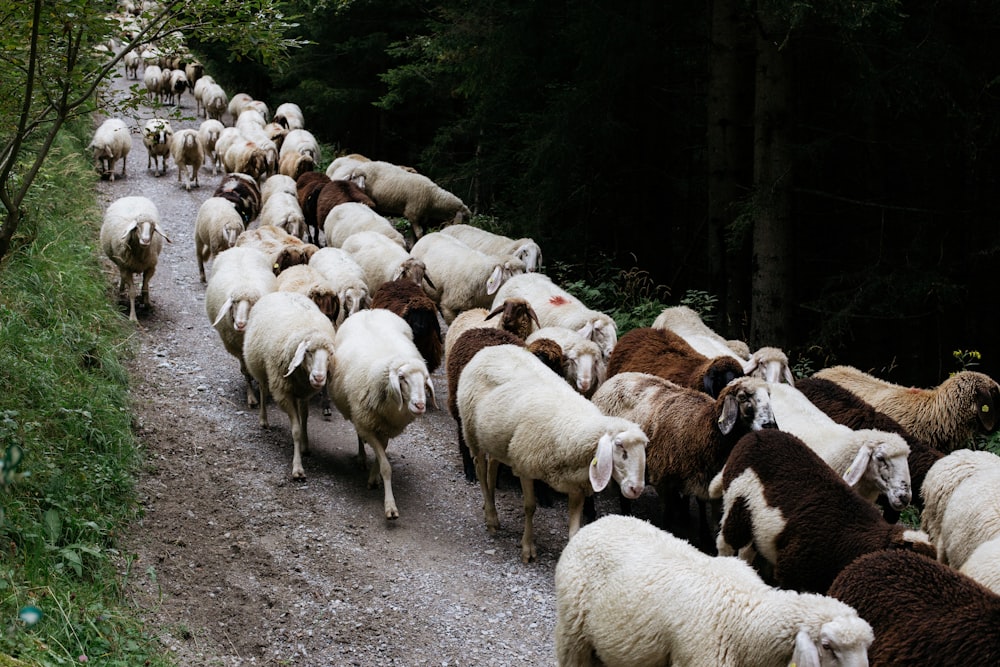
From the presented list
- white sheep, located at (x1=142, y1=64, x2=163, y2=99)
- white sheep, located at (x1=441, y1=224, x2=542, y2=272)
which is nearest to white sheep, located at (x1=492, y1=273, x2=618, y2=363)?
white sheep, located at (x1=441, y1=224, x2=542, y2=272)

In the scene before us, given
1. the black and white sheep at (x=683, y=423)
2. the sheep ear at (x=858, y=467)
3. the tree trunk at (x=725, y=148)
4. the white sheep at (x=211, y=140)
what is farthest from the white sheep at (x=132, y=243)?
the sheep ear at (x=858, y=467)

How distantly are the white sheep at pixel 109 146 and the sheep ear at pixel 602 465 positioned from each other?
15404 millimetres

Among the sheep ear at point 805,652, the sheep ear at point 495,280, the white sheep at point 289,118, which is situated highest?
the white sheep at point 289,118

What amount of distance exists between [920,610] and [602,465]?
2724mm

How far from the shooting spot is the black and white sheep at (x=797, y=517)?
577 cm

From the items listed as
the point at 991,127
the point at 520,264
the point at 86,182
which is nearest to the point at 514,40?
the point at 520,264

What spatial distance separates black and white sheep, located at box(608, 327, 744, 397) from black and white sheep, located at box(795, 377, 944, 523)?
0.73 meters

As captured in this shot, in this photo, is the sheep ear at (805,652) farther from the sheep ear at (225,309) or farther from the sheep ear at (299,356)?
the sheep ear at (225,309)

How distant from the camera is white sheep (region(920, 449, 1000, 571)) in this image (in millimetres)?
6164

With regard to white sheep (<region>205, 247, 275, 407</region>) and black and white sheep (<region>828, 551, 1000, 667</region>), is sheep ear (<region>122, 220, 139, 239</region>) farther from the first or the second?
black and white sheep (<region>828, 551, 1000, 667</region>)

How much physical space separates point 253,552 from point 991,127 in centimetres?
992

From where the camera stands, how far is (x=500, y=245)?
14.1 metres

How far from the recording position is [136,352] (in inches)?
447

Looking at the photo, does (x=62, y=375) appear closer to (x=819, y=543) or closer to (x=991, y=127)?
(x=819, y=543)
